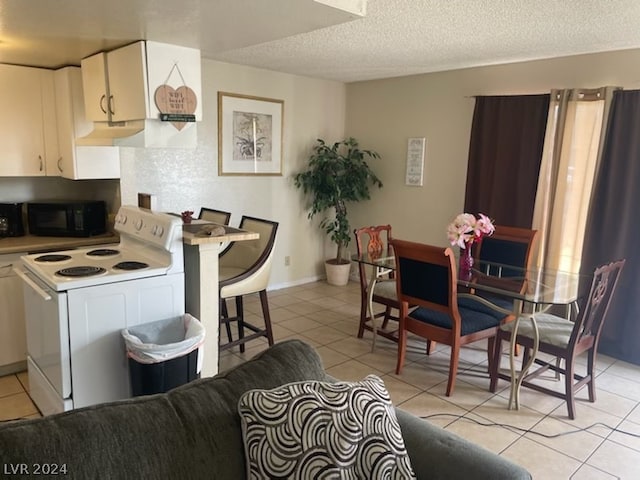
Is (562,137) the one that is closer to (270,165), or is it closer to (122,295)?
(270,165)

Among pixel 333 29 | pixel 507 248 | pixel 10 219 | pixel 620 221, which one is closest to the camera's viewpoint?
pixel 333 29

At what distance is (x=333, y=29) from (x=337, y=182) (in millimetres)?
2195

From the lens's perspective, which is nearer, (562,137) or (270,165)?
(562,137)

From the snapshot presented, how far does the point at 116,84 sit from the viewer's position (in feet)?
9.44

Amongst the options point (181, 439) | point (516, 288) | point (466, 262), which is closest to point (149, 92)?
point (181, 439)

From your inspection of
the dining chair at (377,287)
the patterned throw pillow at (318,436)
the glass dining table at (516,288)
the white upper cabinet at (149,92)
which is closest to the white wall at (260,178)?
the white upper cabinet at (149,92)

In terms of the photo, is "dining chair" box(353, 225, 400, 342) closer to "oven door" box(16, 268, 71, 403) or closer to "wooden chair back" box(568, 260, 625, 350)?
"wooden chair back" box(568, 260, 625, 350)

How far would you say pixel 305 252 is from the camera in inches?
222

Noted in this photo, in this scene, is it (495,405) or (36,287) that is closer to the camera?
(36,287)

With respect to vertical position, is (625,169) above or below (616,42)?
below

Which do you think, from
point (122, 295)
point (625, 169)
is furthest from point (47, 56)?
point (625, 169)

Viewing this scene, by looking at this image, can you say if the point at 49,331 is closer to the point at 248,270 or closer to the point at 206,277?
the point at 206,277

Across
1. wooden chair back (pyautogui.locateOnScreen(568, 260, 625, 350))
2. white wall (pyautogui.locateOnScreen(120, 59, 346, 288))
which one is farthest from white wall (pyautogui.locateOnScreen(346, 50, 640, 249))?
wooden chair back (pyautogui.locateOnScreen(568, 260, 625, 350))

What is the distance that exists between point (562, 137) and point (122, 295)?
3.47 metres
